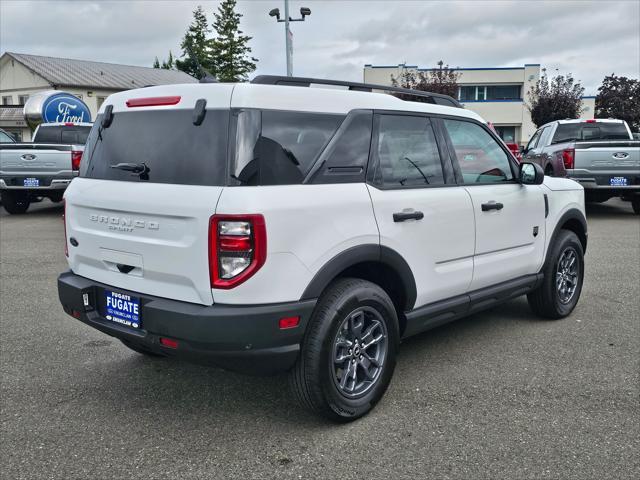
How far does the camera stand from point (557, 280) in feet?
17.2

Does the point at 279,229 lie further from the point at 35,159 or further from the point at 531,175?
the point at 35,159

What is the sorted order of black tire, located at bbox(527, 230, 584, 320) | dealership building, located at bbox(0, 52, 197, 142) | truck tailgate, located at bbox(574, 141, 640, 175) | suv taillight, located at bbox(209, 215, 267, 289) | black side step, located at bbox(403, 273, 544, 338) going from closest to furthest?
1. suv taillight, located at bbox(209, 215, 267, 289)
2. black side step, located at bbox(403, 273, 544, 338)
3. black tire, located at bbox(527, 230, 584, 320)
4. truck tailgate, located at bbox(574, 141, 640, 175)
5. dealership building, located at bbox(0, 52, 197, 142)

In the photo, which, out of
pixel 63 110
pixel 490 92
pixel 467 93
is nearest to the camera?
pixel 63 110

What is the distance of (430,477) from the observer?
283 centimetres

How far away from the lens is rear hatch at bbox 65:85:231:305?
2.97 metres

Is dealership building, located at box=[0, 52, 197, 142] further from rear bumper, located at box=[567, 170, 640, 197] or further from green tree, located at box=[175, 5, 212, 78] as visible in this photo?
rear bumper, located at box=[567, 170, 640, 197]

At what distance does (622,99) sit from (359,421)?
40060 millimetres

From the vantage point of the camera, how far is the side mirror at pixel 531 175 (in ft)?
15.3

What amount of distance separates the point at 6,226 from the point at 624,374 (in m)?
11.0

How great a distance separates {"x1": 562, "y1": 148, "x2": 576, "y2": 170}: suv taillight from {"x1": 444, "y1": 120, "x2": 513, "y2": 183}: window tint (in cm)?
744

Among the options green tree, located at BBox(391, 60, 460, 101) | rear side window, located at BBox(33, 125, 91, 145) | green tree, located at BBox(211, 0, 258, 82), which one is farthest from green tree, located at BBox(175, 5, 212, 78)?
rear side window, located at BBox(33, 125, 91, 145)

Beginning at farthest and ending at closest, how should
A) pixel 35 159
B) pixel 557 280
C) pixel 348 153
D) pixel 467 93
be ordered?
A: pixel 467 93
pixel 35 159
pixel 557 280
pixel 348 153

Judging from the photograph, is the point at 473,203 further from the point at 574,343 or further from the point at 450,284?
the point at 574,343

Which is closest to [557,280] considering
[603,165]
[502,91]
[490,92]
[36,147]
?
[603,165]
